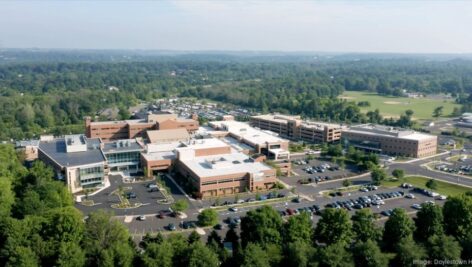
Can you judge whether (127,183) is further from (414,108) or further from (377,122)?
(414,108)

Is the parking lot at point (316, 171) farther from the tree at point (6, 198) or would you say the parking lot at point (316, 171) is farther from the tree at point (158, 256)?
the tree at point (6, 198)

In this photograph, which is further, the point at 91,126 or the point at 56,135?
the point at 56,135

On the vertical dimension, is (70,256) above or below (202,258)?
below

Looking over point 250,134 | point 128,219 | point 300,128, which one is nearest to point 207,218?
point 128,219

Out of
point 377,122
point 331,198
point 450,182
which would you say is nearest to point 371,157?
point 450,182

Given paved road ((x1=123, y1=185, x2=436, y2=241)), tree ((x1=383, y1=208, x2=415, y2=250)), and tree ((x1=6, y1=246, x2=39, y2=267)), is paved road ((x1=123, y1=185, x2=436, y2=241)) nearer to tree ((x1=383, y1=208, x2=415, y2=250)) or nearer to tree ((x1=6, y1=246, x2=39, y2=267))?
tree ((x1=383, y1=208, x2=415, y2=250))

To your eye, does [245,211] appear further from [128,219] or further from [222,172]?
[128,219]
